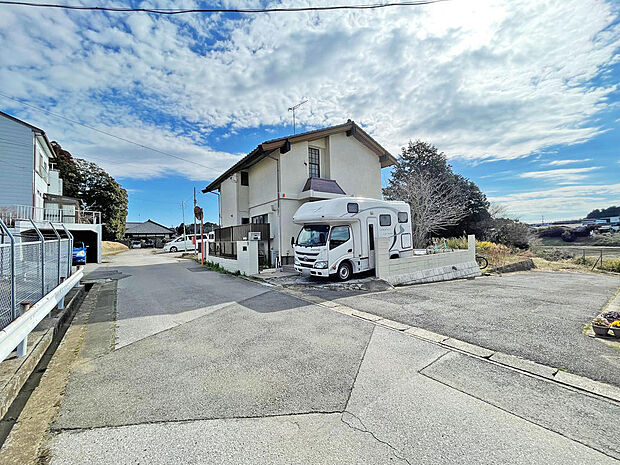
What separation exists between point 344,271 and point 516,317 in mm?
5483

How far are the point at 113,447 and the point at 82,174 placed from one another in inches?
1764

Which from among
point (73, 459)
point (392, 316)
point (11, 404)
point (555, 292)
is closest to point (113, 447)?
point (73, 459)

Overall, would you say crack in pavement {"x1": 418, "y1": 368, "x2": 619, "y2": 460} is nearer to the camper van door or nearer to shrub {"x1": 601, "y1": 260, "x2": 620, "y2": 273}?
the camper van door

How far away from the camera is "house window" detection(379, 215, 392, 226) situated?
11.7 m

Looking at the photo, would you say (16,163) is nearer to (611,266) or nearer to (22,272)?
(22,272)

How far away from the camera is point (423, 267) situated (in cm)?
1221

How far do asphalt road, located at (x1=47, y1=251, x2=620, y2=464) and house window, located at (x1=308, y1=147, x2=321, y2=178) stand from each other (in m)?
12.1

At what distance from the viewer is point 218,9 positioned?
20.1 ft

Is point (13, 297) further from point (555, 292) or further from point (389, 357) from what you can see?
point (555, 292)

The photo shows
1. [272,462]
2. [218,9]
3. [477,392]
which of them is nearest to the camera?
[272,462]

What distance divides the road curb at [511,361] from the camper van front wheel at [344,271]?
4.09m

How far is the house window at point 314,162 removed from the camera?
16.2 metres

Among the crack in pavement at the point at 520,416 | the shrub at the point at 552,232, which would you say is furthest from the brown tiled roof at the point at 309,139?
the shrub at the point at 552,232

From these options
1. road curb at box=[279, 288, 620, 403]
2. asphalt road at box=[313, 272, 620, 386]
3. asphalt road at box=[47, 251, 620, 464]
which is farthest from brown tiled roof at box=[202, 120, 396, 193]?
asphalt road at box=[47, 251, 620, 464]
